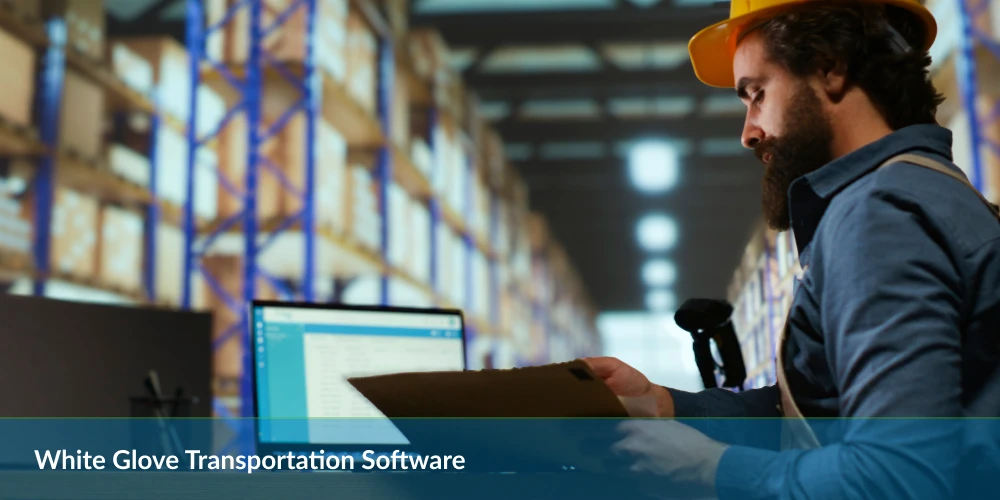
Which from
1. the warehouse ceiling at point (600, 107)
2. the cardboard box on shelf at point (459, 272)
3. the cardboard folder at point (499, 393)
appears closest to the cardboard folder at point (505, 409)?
the cardboard folder at point (499, 393)

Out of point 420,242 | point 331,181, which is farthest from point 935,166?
point 420,242

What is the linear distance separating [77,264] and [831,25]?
4119mm

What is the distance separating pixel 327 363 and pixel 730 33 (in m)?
1.18

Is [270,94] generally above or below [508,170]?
below

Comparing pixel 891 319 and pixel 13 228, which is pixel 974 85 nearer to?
pixel 891 319

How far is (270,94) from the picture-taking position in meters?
5.23

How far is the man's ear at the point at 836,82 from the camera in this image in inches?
51.6

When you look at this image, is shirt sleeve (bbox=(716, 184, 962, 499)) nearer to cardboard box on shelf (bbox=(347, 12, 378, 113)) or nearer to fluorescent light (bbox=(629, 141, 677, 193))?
cardboard box on shelf (bbox=(347, 12, 378, 113))

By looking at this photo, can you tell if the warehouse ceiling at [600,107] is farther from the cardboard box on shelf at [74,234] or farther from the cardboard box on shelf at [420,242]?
the cardboard box on shelf at [74,234]

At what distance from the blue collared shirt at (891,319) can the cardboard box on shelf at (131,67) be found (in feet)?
15.5

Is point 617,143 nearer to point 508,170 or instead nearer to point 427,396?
point 508,170

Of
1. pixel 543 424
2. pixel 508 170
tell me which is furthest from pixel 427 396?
pixel 508 170

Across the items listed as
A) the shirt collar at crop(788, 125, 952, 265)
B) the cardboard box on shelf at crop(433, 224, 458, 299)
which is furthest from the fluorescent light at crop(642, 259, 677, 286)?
the shirt collar at crop(788, 125, 952, 265)

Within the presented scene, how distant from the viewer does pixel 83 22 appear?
4.77 meters
